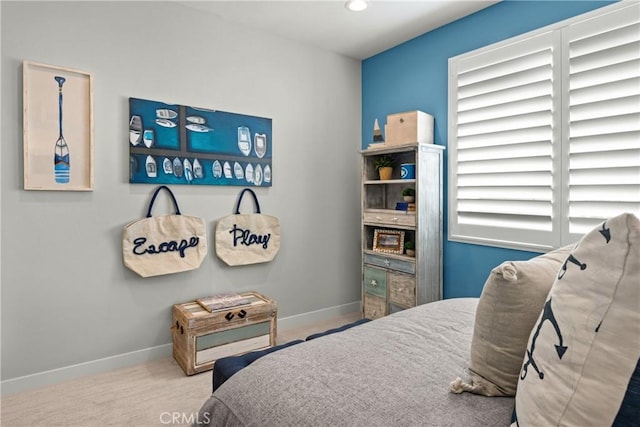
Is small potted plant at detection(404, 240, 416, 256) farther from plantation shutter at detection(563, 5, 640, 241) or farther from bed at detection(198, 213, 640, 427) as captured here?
bed at detection(198, 213, 640, 427)

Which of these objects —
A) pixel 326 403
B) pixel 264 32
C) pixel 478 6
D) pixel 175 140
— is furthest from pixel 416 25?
pixel 326 403

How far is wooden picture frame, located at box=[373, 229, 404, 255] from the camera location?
3.06 m

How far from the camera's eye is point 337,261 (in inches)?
144

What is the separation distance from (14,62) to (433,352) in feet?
8.98

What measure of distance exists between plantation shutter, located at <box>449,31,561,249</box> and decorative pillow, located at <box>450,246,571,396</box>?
1671mm

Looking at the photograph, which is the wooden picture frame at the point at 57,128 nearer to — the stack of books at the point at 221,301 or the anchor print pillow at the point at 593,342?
the stack of books at the point at 221,301

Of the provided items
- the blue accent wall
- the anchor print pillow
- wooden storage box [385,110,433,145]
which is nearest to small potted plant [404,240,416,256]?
the blue accent wall

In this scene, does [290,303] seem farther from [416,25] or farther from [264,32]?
[416,25]

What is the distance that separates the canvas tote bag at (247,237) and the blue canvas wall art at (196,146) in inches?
9.5

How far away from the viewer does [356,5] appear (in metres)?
A: 2.69

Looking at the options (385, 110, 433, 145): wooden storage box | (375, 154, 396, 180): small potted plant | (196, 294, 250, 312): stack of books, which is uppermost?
(385, 110, 433, 145): wooden storage box

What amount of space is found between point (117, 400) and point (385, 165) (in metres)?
2.57

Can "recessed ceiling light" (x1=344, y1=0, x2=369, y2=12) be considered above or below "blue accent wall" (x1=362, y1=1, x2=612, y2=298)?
above

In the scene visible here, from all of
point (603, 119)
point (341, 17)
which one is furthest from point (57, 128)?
point (603, 119)
